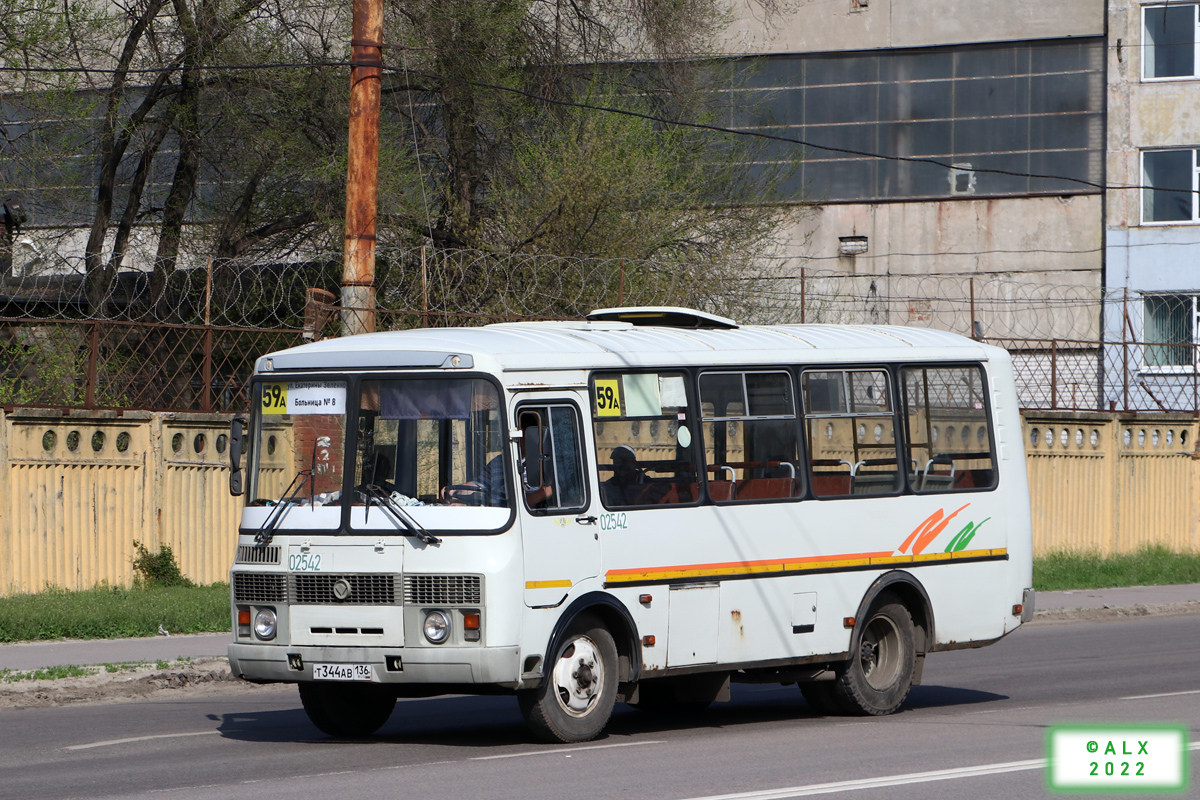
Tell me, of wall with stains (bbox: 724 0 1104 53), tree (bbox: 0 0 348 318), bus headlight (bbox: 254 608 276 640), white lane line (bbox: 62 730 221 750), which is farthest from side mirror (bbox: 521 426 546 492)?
wall with stains (bbox: 724 0 1104 53)

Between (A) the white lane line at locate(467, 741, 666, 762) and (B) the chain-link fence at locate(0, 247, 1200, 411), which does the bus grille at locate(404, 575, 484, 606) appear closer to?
(A) the white lane line at locate(467, 741, 666, 762)

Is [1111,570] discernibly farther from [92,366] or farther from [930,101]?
[930,101]

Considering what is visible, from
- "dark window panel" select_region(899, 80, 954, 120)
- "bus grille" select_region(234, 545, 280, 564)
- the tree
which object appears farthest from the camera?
"dark window panel" select_region(899, 80, 954, 120)

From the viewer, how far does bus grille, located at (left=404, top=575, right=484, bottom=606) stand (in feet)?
31.2

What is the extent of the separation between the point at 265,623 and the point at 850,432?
14.5 feet

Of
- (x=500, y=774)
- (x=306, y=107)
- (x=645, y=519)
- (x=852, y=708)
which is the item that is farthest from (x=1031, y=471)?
(x=500, y=774)

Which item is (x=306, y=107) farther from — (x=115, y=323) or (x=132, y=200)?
Result: (x=115, y=323)

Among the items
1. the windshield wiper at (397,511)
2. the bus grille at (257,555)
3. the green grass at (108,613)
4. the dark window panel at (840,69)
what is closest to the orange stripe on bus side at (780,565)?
the windshield wiper at (397,511)

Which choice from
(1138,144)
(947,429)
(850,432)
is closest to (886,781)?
(850,432)

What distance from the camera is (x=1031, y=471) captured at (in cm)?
2544

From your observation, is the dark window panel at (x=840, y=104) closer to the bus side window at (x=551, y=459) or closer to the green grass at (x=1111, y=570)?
the green grass at (x=1111, y=570)

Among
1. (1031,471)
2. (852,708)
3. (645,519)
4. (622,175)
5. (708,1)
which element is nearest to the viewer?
(645,519)

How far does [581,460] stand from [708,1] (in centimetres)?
1884

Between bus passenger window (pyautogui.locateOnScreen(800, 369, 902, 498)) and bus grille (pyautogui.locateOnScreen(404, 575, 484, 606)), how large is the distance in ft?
9.77
